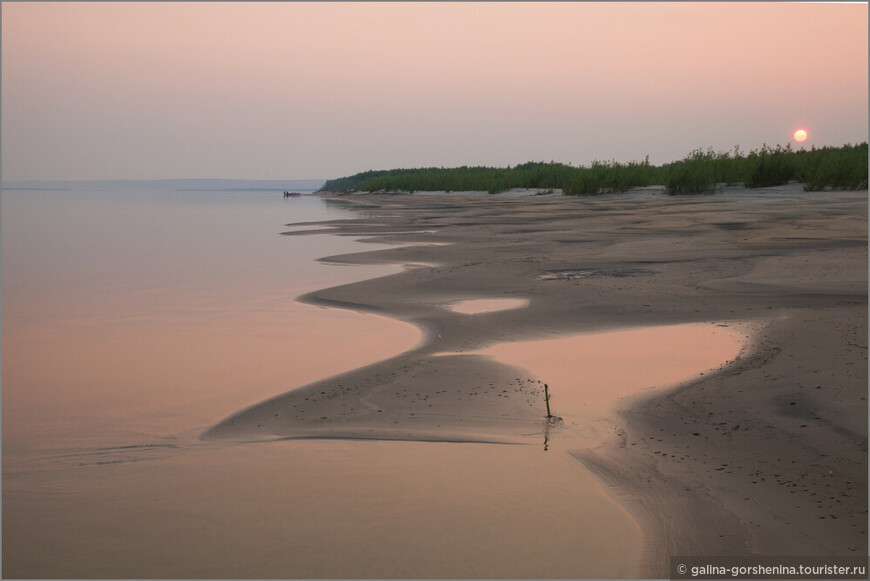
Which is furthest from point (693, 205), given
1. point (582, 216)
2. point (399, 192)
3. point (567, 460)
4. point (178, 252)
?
point (399, 192)

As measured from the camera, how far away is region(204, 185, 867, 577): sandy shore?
13.5 ft

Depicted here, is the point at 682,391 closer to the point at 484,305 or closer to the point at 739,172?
the point at 484,305

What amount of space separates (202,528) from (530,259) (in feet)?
37.0

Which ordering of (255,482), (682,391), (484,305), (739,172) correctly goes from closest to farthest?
(255,482) < (682,391) < (484,305) < (739,172)

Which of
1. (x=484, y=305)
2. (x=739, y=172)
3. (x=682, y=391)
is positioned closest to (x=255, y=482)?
(x=682, y=391)

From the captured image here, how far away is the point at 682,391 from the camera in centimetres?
618

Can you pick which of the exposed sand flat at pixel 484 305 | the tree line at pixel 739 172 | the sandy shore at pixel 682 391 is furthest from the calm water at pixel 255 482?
the tree line at pixel 739 172

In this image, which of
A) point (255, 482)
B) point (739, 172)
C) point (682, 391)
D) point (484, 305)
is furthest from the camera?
point (739, 172)

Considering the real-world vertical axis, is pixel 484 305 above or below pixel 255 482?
above

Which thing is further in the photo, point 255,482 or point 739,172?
point 739,172

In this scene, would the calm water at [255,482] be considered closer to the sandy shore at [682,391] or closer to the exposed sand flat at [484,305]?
the sandy shore at [682,391]

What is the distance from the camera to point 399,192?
83312mm

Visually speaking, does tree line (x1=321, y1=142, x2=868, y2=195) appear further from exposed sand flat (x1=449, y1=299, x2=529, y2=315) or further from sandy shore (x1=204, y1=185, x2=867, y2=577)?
exposed sand flat (x1=449, y1=299, x2=529, y2=315)

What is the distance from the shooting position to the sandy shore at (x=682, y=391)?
13.5 feet
